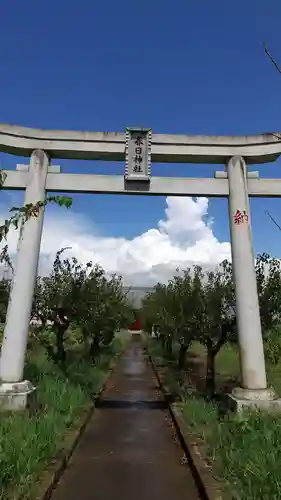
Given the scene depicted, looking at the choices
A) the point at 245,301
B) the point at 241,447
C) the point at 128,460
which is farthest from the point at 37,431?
the point at 245,301

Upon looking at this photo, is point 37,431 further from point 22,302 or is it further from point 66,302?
point 66,302

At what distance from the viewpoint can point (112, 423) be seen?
8227mm

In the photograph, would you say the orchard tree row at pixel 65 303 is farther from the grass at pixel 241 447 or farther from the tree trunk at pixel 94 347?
the grass at pixel 241 447

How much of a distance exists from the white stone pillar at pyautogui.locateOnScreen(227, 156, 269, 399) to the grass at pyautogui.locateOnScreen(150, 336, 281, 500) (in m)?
0.96

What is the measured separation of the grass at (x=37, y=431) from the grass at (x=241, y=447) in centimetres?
212

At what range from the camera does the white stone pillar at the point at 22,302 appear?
7008 millimetres

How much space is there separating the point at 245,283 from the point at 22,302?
4158 mm

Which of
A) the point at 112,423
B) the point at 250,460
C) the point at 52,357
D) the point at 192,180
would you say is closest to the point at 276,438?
the point at 250,460

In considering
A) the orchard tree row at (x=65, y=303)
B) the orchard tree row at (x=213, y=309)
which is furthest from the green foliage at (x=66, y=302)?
the orchard tree row at (x=213, y=309)

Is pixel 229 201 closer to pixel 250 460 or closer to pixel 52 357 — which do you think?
pixel 250 460

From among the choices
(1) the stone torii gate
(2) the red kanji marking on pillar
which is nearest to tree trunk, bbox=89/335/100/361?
(1) the stone torii gate

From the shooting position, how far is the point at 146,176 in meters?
7.91

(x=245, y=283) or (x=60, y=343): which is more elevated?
(x=245, y=283)

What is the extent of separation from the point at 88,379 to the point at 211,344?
3.86 meters
